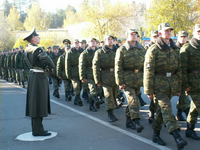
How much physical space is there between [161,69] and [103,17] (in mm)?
28476

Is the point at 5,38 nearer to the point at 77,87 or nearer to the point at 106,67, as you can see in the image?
the point at 77,87

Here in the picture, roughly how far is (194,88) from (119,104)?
12.5 feet

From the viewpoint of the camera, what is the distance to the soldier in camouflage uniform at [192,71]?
5.43 meters

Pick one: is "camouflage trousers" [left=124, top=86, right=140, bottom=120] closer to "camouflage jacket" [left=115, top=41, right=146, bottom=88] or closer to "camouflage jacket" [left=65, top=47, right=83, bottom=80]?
"camouflage jacket" [left=115, top=41, right=146, bottom=88]

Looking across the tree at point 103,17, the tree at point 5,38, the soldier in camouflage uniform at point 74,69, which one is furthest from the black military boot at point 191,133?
the tree at point 5,38

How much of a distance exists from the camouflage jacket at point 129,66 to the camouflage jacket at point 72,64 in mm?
3588

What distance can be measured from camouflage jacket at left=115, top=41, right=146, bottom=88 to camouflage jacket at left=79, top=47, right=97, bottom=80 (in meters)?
2.51

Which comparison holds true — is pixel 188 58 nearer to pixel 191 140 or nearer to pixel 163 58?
pixel 163 58

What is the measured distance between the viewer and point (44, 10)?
88188mm

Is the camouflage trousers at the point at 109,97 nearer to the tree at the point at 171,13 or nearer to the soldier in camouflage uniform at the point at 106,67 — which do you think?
the soldier in camouflage uniform at the point at 106,67

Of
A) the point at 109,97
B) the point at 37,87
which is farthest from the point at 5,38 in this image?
the point at 37,87

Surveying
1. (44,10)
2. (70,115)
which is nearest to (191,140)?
(70,115)

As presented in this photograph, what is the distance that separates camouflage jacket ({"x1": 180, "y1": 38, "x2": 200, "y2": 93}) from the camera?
5434mm

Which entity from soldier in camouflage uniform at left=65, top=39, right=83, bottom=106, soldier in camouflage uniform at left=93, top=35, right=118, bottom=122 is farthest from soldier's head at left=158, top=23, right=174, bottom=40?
soldier in camouflage uniform at left=65, top=39, right=83, bottom=106
